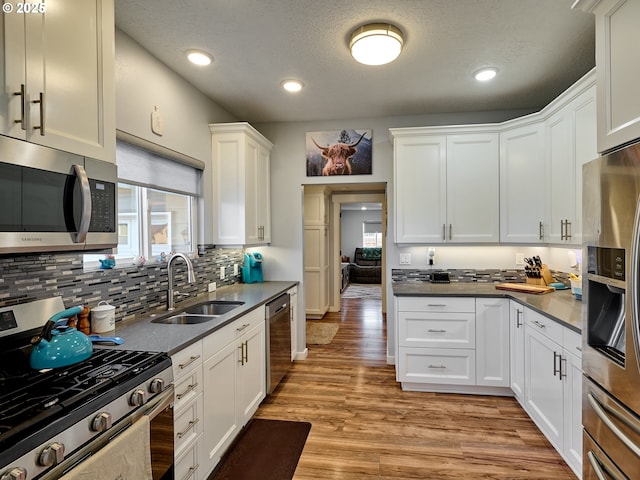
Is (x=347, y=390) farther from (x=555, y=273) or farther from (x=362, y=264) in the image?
(x=362, y=264)

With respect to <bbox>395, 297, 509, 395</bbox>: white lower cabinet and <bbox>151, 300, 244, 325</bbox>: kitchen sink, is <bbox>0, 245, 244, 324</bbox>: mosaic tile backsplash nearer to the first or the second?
<bbox>151, 300, 244, 325</bbox>: kitchen sink

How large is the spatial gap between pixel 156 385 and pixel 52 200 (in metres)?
0.81

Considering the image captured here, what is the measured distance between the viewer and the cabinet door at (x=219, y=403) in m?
1.93

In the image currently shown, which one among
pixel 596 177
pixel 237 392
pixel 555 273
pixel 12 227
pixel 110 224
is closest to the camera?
pixel 12 227

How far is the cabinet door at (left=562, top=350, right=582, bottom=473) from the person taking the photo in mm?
1899

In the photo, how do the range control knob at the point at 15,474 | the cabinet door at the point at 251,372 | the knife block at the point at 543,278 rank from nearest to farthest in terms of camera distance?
1. the range control knob at the point at 15,474
2. the cabinet door at the point at 251,372
3. the knife block at the point at 543,278

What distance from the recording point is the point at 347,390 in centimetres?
318

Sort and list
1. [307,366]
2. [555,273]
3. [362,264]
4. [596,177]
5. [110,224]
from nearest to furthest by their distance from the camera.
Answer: [596,177]
[110,224]
[555,273]
[307,366]
[362,264]

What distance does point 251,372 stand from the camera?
8.45ft

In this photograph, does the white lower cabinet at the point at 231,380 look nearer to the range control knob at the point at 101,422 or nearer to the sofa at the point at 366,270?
the range control knob at the point at 101,422

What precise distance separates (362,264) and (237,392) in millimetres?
8593

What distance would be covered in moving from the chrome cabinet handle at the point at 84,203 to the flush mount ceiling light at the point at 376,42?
1.67 m

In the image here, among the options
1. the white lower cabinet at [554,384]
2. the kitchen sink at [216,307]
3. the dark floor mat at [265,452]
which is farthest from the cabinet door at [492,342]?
the kitchen sink at [216,307]

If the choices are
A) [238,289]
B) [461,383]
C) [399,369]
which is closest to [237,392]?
[238,289]
